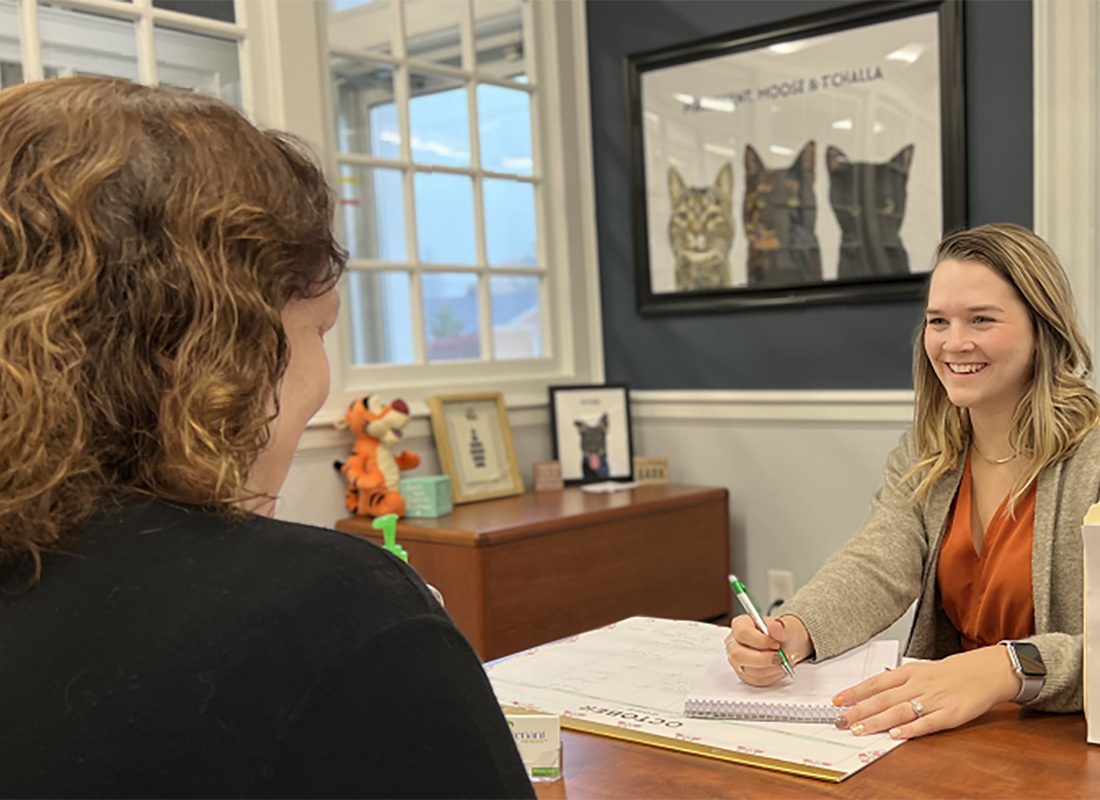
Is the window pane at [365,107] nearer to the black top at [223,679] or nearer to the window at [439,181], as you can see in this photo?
the window at [439,181]

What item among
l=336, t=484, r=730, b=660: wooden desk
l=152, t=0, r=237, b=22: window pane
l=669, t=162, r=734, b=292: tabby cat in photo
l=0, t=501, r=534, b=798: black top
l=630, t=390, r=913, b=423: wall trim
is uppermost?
l=152, t=0, r=237, b=22: window pane

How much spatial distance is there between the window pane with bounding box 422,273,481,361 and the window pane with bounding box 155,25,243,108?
2.61ft

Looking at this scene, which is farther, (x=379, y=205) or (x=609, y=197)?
(x=609, y=197)

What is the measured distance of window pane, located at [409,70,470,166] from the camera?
3.41 m

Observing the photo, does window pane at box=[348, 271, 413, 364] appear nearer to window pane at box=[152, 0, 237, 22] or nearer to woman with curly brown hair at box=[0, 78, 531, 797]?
Answer: window pane at box=[152, 0, 237, 22]

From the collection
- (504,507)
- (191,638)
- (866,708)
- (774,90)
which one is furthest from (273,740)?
(774,90)

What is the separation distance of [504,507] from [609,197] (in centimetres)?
117

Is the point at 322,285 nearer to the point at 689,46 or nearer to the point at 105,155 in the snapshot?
the point at 105,155

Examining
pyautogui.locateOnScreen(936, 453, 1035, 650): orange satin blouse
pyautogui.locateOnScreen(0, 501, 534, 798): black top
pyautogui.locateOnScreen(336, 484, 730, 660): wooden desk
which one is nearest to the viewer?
pyautogui.locateOnScreen(0, 501, 534, 798): black top

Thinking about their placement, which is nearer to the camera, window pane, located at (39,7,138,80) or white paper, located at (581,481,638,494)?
window pane, located at (39,7,138,80)

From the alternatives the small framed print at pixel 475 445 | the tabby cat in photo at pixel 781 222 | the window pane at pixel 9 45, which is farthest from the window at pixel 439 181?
the window pane at pixel 9 45

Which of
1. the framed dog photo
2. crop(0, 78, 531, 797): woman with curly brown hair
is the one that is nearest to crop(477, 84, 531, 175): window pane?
the framed dog photo

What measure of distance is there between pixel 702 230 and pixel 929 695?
2.41 metres

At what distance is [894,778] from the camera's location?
45.3 inches
